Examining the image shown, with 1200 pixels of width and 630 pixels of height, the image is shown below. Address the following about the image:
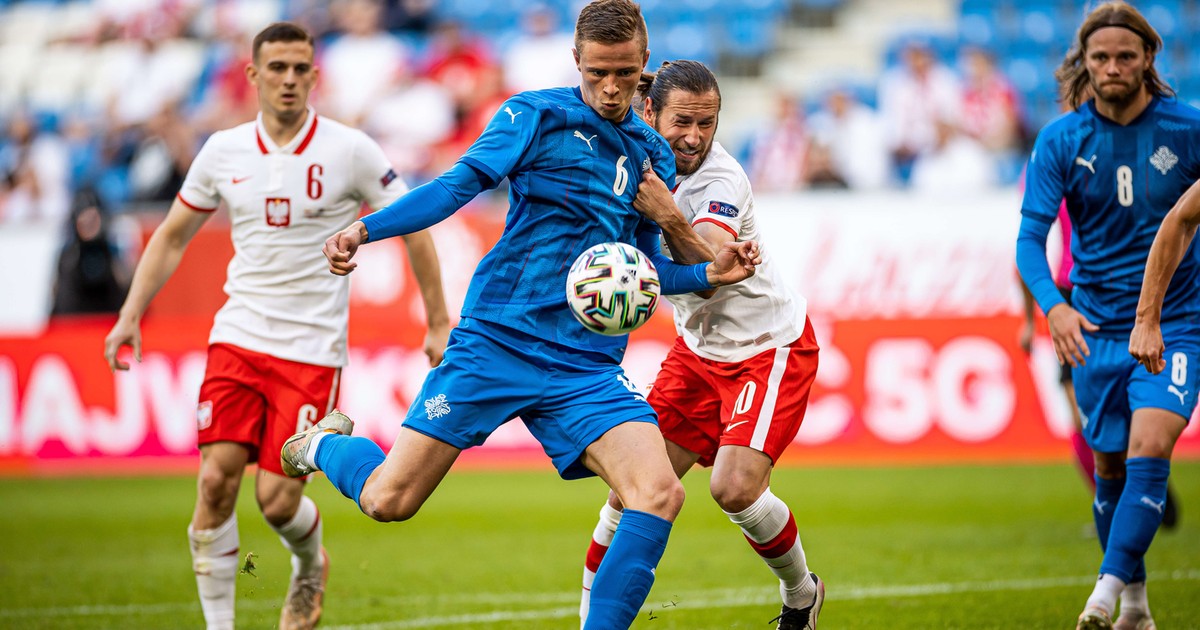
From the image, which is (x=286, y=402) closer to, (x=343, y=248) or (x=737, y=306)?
(x=343, y=248)

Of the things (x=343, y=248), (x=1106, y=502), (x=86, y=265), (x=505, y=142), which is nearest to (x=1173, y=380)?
(x=1106, y=502)

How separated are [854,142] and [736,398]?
10.2m

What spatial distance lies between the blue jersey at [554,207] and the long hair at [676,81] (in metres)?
0.44

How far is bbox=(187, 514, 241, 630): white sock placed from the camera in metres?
5.83

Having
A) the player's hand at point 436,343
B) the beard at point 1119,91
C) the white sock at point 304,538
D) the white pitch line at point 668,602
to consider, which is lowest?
the white pitch line at point 668,602

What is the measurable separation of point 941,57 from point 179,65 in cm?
1057

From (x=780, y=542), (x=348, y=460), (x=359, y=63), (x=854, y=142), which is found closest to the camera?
(x=348, y=460)

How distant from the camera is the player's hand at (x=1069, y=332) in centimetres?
537

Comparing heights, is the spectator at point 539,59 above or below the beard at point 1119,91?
below

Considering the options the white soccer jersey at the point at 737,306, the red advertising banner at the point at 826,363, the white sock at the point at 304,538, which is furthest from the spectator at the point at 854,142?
the white sock at the point at 304,538

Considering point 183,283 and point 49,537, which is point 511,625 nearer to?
point 49,537

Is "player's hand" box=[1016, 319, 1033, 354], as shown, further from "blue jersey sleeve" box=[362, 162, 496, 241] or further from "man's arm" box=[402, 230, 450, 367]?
"blue jersey sleeve" box=[362, 162, 496, 241]

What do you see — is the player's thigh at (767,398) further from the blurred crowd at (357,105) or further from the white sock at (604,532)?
the blurred crowd at (357,105)

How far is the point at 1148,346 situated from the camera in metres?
5.24
